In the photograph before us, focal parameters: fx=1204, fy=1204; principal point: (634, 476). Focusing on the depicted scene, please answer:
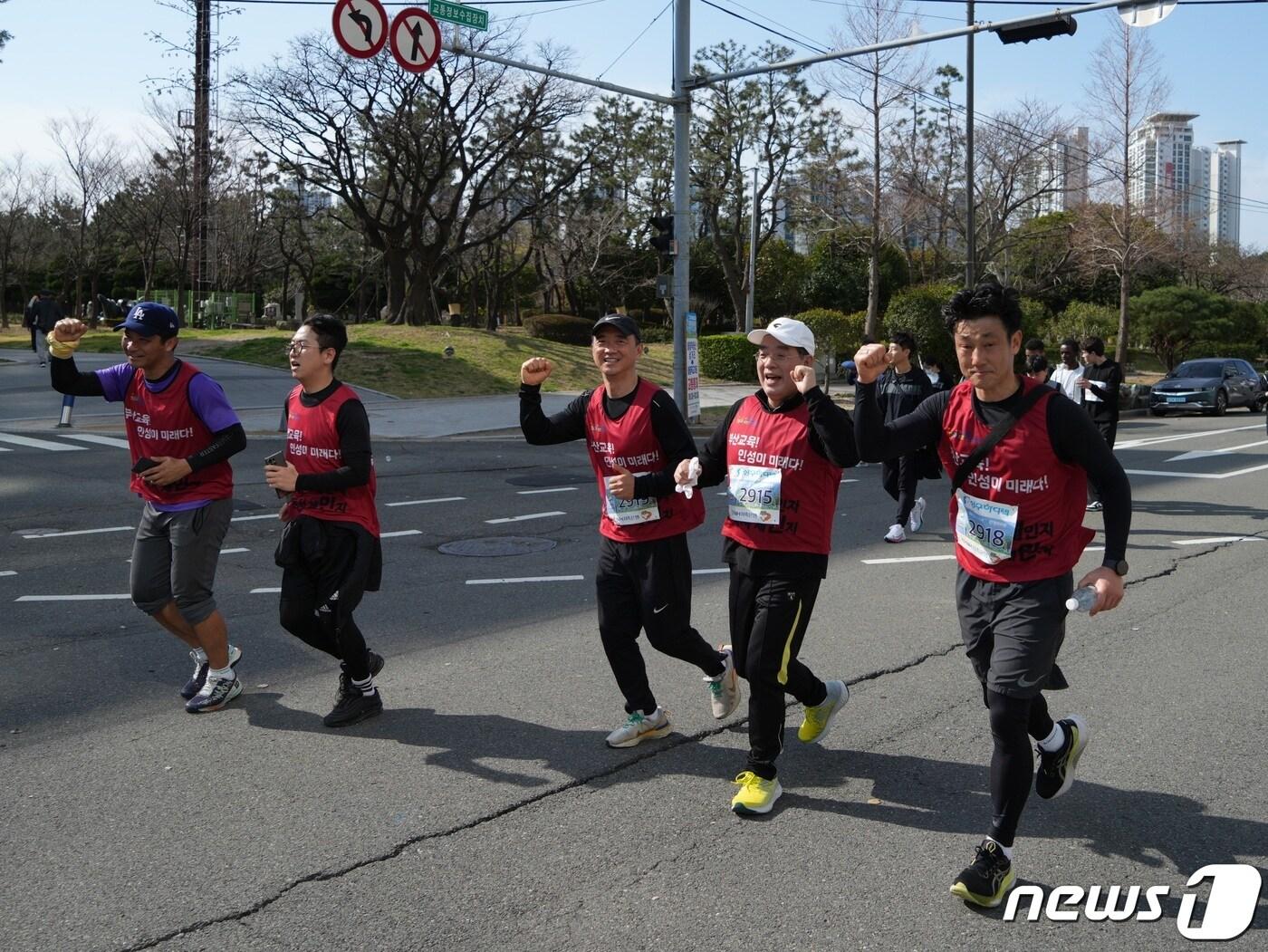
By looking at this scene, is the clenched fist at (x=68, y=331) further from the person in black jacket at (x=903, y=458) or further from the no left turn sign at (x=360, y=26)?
the no left turn sign at (x=360, y=26)

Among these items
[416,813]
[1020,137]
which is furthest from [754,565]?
[1020,137]

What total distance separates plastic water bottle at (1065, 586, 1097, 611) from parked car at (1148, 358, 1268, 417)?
27545mm

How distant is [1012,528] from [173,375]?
12.3ft

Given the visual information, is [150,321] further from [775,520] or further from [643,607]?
[775,520]

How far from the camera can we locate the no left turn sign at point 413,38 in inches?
616

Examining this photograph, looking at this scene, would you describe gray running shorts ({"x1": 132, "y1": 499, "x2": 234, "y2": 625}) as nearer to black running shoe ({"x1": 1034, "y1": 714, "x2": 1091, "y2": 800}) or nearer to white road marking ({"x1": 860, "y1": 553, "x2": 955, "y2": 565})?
black running shoe ({"x1": 1034, "y1": 714, "x2": 1091, "y2": 800})

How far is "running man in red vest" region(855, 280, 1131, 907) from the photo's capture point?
3678 mm

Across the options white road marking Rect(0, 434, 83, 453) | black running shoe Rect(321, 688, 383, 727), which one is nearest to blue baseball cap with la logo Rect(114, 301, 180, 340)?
black running shoe Rect(321, 688, 383, 727)

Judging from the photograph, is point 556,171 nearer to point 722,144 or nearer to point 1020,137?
point 722,144

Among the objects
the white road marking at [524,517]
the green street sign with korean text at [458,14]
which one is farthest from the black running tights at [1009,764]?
the green street sign with korean text at [458,14]

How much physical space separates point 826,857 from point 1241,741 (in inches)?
89.0

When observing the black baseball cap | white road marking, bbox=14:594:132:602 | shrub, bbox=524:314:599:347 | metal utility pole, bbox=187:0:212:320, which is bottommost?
white road marking, bbox=14:594:132:602

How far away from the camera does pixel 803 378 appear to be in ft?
13.7
